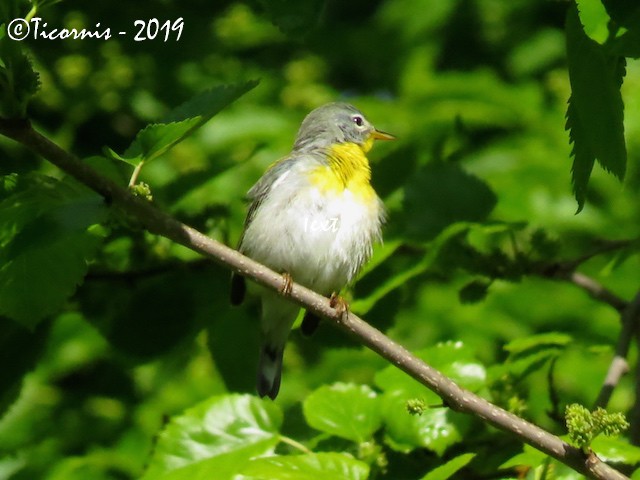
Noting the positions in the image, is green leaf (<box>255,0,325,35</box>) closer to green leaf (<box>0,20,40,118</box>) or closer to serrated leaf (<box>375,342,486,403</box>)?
green leaf (<box>0,20,40,118</box>)

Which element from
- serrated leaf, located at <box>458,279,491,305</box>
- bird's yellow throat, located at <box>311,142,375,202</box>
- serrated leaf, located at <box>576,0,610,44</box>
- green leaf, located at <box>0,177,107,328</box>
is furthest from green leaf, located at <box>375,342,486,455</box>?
serrated leaf, located at <box>576,0,610,44</box>

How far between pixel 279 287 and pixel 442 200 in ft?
4.52

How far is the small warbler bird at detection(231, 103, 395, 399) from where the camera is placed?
12.3 feet

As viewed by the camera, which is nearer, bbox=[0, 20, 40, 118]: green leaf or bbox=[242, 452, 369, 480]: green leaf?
bbox=[0, 20, 40, 118]: green leaf

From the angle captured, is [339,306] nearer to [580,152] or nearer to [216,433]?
[216,433]

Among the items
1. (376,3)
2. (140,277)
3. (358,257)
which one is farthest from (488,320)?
(376,3)

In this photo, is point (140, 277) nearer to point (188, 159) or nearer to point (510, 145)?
point (188, 159)

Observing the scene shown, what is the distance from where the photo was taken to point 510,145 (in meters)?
5.78

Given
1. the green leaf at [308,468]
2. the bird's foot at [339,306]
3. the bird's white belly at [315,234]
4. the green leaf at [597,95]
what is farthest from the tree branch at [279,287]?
the bird's white belly at [315,234]

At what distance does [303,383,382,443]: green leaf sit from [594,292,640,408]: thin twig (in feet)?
1.97

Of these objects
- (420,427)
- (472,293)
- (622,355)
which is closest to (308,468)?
(420,427)

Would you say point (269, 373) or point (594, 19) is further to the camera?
point (269, 373)

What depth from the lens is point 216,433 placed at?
2781 millimetres

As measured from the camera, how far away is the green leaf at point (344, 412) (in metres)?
2.74
